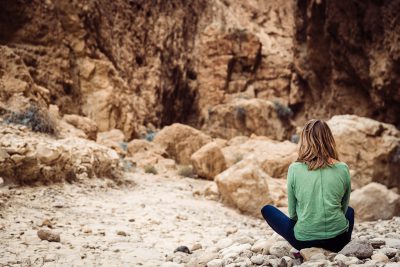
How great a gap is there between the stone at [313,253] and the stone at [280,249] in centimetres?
39

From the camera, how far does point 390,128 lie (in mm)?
9812

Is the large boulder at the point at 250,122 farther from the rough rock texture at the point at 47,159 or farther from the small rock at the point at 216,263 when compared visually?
the small rock at the point at 216,263

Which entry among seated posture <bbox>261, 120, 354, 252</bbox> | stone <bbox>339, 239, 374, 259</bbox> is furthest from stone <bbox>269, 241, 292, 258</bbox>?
stone <bbox>339, 239, 374, 259</bbox>

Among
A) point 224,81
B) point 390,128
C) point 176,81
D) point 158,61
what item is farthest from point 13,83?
point 224,81

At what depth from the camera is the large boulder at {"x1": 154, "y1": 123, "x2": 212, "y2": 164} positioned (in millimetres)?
13055

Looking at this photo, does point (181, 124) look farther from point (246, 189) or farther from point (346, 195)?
point (346, 195)

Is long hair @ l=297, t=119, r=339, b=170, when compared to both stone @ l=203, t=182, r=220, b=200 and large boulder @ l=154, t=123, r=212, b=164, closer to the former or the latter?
stone @ l=203, t=182, r=220, b=200

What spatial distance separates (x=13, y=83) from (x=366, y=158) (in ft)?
27.5

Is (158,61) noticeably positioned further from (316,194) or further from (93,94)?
(316,194)

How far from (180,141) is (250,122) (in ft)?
20.2

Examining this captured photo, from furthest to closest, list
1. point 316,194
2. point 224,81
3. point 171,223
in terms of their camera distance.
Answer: point 224,81
point 171,223
point 316,194

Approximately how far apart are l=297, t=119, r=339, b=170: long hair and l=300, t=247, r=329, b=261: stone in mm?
575

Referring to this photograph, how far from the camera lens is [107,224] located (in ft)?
15.6

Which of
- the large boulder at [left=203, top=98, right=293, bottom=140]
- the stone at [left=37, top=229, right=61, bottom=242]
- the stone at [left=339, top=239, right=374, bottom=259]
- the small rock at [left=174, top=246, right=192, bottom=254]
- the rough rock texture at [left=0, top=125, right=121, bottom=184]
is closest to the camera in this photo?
the stone at [left=339, top=239, right=374, bottom=259]
